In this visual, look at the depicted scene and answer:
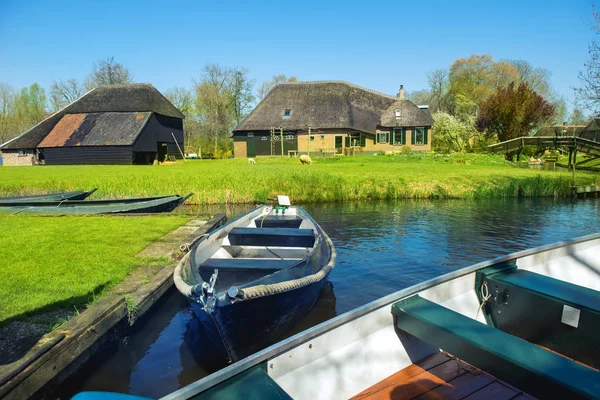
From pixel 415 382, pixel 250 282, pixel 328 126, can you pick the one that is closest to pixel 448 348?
pixel 415 382

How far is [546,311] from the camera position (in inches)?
129

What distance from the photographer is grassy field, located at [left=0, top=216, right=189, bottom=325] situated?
5.22 m

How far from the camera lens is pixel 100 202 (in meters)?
13.0

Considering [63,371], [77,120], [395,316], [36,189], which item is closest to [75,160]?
[77,120]

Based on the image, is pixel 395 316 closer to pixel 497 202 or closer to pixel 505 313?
pixel 505 313

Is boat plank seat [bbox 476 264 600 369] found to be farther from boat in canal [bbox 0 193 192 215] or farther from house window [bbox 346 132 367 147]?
house window [bbox 346 132 367 147]

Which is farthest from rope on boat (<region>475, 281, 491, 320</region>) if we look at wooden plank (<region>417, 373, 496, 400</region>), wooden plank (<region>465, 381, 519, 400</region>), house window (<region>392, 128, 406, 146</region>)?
house window (<region>392, 128, 406, 146</region>)

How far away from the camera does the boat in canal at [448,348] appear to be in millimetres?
2186

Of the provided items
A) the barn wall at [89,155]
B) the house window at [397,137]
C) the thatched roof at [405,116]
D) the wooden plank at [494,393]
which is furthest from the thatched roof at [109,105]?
the wooden plank at [494,393]

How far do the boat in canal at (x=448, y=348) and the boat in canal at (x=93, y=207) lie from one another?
909 cm

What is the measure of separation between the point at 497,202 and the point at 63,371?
16283 millimetres

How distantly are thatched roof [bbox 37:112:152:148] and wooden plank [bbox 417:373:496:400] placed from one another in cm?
3710

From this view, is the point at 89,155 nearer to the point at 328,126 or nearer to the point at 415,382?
the point at 328,126

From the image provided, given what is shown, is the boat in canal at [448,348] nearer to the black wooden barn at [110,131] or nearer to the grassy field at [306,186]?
the grassy field at [306,186]
